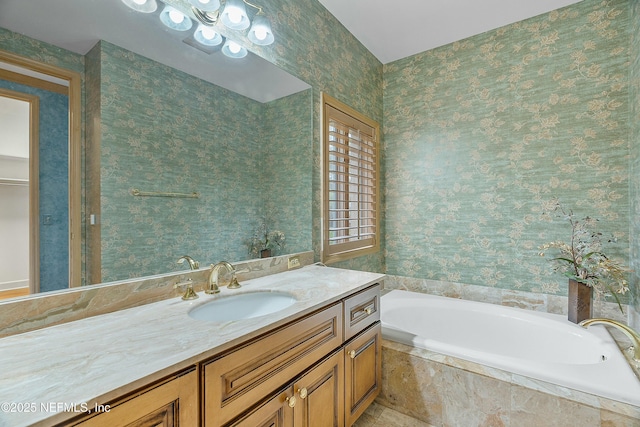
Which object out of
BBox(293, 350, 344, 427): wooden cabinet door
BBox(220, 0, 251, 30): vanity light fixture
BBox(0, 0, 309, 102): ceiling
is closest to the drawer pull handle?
BBox(293, 350, 344, 427): wooden cabinet door

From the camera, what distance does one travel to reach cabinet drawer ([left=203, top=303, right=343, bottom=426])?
737 millimetres

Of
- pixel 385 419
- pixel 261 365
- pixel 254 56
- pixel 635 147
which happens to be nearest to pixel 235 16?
pixel 254 56

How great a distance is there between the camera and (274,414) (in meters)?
0.92

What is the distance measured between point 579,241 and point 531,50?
1.51m

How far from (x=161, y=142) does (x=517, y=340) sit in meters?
2.60

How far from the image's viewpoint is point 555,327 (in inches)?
73.9

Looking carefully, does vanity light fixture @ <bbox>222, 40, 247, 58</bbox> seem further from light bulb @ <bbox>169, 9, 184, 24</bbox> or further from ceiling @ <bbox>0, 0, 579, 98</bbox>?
light bulb @ <bbox>169, 9, 184, 24</bbox>

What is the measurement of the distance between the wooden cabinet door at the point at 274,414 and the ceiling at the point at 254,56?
4.42ft

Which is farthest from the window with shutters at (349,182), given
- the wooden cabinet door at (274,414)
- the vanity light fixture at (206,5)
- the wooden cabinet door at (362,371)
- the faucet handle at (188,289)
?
the wooden cabinet door at (274,414)

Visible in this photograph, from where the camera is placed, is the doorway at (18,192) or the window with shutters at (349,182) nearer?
the doorway at (18,192)

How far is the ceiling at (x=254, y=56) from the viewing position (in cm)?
92

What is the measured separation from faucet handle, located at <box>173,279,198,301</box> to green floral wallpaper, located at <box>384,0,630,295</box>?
208 cm

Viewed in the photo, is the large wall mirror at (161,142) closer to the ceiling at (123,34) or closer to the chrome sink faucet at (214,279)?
the ceiling at (123,34)

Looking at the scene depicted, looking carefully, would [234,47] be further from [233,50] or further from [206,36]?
[206,36]
